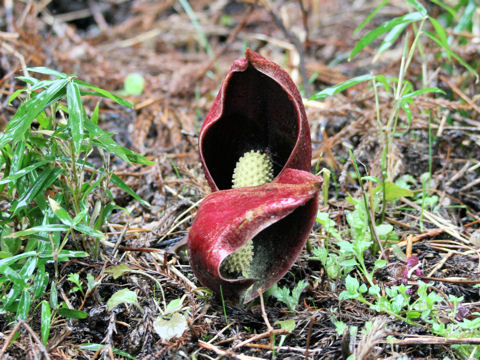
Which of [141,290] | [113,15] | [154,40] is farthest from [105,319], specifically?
[113,15]

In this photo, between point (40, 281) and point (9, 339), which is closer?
point (9, 339)

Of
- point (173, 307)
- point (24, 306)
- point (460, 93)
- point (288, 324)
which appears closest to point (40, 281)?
point (24, 306)

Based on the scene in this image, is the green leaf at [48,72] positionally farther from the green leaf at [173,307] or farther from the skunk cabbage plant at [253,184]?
the green leaf at [173,307]

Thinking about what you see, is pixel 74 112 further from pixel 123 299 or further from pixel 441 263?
pixel 441 263

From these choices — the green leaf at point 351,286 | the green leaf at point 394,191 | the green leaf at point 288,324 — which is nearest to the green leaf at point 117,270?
the green leaf at point 288,324

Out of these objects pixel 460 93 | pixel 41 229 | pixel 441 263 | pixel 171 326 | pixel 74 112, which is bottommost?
pixel 441 263

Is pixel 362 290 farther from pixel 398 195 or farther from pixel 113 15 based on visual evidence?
pixel 113 15
